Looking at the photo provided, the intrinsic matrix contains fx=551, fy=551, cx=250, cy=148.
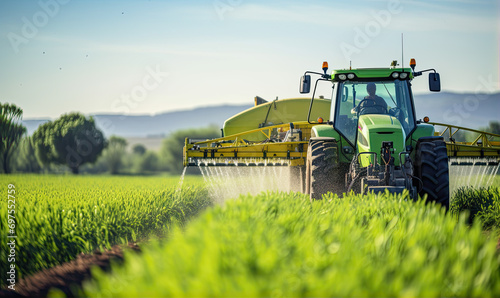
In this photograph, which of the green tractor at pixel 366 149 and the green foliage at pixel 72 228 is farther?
the green tractor at pixel 366 149

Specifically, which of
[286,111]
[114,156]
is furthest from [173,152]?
[286,111]

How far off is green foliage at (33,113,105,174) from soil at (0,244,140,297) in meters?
51.2

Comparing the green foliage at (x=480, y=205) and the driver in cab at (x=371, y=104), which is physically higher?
the driver in cab at (x=371, y=104)

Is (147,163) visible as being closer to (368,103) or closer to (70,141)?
(70,141)

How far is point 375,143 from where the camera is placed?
8148 mm

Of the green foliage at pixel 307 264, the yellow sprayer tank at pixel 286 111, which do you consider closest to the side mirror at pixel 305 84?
the green foliage at pixel 307 264

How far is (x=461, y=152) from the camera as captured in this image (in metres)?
11.6

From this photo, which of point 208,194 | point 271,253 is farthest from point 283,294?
point 208,194

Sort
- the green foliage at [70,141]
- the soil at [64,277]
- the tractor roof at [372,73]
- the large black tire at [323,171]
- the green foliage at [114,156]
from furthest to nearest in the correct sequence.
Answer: the green foliage at [114,156], the green foliage at [70,141], the tractor roof at [372,73], the large black tire at [323,171], the soil at [64,277]

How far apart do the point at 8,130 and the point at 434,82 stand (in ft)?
118

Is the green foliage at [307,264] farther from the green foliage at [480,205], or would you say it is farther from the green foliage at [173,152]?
the green foliage at [173,152]

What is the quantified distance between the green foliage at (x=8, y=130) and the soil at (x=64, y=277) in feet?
110

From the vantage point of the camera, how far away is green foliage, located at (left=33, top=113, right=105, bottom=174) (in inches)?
2180

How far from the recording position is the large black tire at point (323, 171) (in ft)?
28.1
